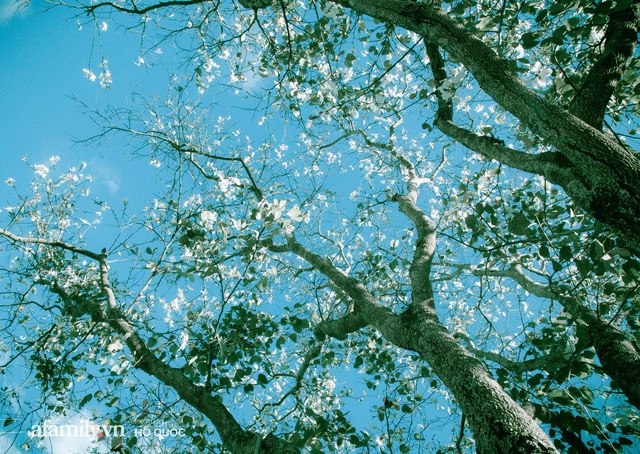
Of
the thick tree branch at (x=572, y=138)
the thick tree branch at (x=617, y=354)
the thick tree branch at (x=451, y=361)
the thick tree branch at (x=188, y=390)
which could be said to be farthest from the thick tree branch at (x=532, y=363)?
the thick tree branch at (x=188, y=390)

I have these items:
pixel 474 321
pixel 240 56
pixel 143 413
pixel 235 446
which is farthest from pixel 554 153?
pixel 474 321

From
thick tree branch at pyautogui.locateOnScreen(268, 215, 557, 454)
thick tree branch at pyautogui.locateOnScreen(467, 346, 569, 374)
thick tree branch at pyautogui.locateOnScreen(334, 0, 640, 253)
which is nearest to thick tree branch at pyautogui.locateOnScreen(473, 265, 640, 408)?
thick tree branch at pyautogui.locateOnScreen(467, 346, 569, 374)

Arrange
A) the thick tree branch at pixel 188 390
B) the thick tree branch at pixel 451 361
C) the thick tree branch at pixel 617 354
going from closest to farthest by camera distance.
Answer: the thick tree branch at pixel 451 361
the thick tree branch at pixel 188 390
the thick tree branch at pixel 617 354

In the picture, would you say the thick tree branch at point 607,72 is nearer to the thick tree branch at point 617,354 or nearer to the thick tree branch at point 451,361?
A: the thick tree branch at point 617,354

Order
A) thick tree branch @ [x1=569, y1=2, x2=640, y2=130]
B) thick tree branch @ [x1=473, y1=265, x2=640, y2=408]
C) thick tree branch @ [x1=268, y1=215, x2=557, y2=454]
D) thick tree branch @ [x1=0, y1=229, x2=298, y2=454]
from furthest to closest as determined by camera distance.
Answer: thick tree branch @ [x1=473, y1=265, x2=640, y2=408] → thick tree branch @ [x1=0, y1=229, x2=298, y2=454] → thick tree branch @ [x1=569, y1=2, x2=640, y2=130] → thick tree branch @ [x1=268, y1=215, x2=557, y2=454]

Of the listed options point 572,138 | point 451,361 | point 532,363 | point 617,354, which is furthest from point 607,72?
point 532,363

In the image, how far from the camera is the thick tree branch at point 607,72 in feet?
6.21

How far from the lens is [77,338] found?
4617mm

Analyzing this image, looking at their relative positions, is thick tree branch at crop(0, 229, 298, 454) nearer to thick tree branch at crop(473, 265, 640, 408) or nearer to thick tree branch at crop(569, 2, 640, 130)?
thick tree branch at crop(473, 265, 640, 408)

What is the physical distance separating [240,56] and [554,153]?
453cm

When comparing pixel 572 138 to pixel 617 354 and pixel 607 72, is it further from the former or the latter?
pixel 617 354

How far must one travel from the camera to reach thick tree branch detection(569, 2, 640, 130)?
189 cm

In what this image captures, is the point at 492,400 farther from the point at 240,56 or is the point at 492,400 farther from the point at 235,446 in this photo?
the point at 240,56

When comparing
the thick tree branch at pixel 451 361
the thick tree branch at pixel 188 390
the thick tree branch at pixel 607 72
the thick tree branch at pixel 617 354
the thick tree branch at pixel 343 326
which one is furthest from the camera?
the thick tree branch at pixel 343 326
